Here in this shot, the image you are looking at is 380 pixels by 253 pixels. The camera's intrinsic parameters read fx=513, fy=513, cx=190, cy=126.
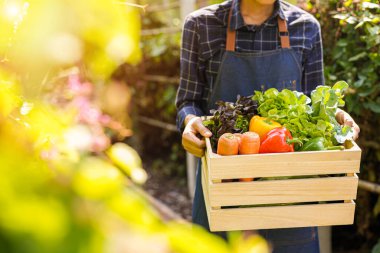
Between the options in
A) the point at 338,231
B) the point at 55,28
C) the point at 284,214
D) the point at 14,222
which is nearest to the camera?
the point at 14,222

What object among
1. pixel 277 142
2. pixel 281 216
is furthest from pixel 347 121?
pixel 281 216

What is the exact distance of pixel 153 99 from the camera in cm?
528

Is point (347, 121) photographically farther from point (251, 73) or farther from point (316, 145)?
point (251, 73)

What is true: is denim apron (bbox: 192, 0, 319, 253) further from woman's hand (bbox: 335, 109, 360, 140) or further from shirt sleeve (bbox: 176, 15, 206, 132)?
woman's hand (bbox: 335, 109, 360, 140)

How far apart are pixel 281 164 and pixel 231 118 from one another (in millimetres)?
326

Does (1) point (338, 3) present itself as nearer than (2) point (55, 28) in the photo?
No

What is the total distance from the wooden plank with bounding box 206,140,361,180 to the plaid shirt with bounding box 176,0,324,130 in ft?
1.91

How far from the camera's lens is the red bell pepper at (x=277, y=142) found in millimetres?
1521

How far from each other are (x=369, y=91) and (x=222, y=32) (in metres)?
0.85

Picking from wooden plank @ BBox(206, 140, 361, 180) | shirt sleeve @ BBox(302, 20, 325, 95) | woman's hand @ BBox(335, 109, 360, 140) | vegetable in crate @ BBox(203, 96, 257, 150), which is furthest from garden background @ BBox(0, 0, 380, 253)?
shirt sleeve @ BBox(302, 20, 325, 95)

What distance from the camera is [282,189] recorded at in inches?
57.0

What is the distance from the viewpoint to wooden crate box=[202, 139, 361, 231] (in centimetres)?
141

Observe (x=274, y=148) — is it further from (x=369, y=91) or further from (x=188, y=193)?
(x=188, y=193)

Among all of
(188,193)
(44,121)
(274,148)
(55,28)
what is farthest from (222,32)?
(188,193)
